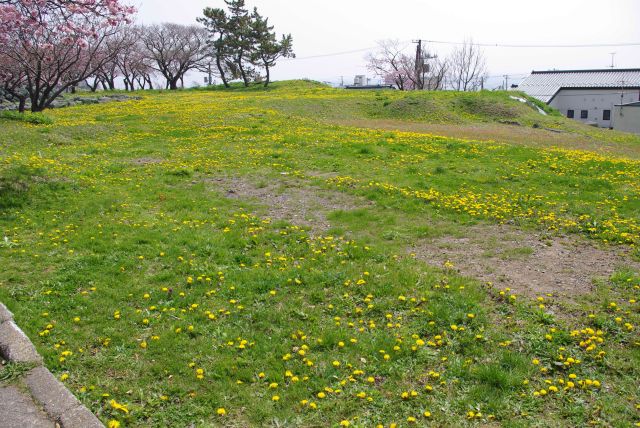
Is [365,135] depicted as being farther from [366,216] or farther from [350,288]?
[350,288]

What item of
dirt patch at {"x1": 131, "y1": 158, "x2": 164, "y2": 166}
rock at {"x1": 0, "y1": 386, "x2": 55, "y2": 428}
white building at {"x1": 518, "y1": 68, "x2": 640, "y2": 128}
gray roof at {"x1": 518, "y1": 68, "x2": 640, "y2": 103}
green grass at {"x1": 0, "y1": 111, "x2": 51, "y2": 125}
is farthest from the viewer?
gray roof at {"x1": 518, "y1": 68, "x2": 640, "y2": 103}

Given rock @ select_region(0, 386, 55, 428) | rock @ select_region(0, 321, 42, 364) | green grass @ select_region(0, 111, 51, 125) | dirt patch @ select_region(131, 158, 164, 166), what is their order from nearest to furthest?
rock @ select_region(0, 386, 55, 428) → rock @ select_region(0, 321, 42, 364) → dirt patch @ select_region(131, 158, 164, 166) → green grass @ select_region(0, 111, 51, 125)

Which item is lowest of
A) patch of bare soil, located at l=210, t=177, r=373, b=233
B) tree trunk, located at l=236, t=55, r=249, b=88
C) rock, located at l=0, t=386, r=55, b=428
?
rock, located at l=0, t=386, r=55, b=428

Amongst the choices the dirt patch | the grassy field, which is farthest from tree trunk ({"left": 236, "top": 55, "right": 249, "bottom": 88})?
the grassy field

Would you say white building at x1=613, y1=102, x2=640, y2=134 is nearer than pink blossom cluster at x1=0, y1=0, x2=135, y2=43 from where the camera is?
No

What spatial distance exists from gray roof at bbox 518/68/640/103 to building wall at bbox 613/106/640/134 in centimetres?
1355

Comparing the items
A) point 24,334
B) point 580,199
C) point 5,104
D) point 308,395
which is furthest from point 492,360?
point 5,104

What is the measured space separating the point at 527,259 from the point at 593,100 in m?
77.9

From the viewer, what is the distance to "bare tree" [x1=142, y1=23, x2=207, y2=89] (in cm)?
6740

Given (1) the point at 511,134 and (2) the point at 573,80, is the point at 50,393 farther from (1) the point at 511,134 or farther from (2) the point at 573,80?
(2) the point at 573,80

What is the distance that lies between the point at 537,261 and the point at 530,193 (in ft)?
15.0

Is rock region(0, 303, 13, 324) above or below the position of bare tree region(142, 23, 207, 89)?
below

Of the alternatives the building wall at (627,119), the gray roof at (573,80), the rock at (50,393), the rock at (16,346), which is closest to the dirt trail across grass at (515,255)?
the rock at (16,346)

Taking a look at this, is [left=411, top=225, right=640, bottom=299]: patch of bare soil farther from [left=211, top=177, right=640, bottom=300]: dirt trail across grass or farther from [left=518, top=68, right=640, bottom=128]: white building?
[left=518, top=68, right=640, bottom=128]: white building
